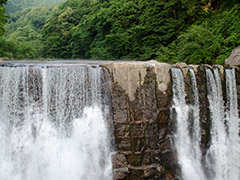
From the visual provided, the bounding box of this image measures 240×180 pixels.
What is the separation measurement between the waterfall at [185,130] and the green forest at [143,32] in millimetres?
4574

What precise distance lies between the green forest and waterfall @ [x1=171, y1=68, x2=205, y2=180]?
4574 millimetres

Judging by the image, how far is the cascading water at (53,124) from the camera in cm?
638

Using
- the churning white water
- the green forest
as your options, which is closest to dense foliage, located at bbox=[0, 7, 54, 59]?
the green forest

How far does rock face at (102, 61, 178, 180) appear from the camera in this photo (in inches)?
264

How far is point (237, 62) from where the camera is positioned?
8969 millimetres

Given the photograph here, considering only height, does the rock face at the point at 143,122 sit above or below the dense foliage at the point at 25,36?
below

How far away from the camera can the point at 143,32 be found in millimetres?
17438

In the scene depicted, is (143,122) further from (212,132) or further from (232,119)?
(232,119)

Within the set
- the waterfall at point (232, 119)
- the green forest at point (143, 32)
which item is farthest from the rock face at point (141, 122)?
the green forest at point (143, 32)

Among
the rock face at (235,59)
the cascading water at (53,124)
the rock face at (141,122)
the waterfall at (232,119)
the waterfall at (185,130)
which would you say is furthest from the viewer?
the rock face at (235,59)

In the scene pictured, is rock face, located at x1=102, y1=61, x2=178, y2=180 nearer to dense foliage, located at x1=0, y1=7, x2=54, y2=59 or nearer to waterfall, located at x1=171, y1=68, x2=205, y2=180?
waterfall, located at x1=171, y1=68, x2=205, y2=180

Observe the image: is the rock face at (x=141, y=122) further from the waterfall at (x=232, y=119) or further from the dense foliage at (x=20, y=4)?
the dense foliage at (x=20, y=4)

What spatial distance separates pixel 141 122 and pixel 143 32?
40.8 feet

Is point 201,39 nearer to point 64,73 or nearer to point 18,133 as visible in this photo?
point 64,73
